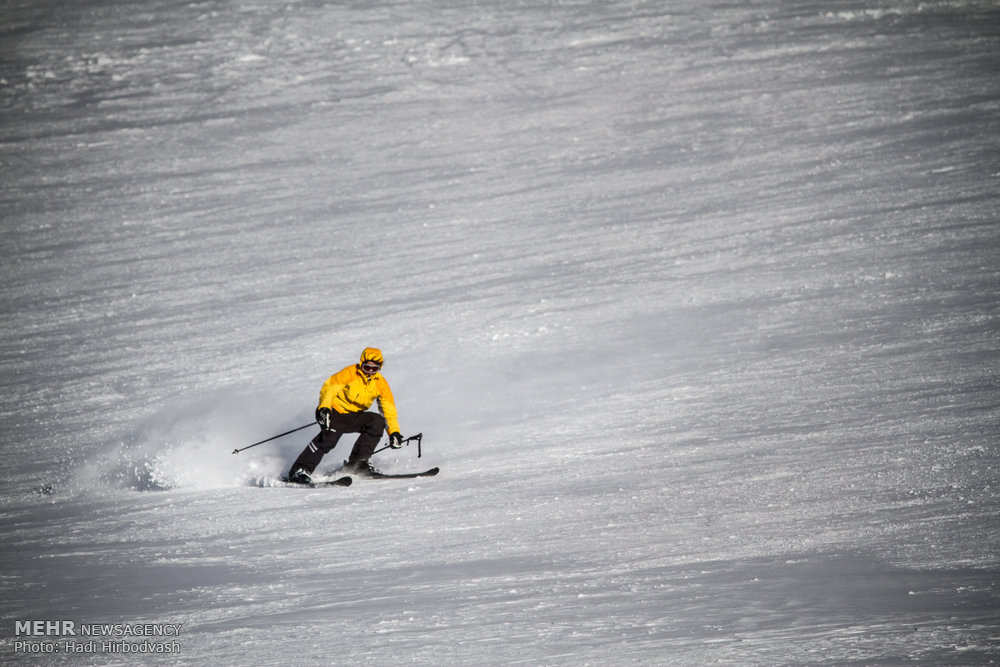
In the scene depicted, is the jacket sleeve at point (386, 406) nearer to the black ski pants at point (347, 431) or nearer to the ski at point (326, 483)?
the black ski pants at point (347, 431)

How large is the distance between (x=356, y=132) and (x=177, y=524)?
16.6m

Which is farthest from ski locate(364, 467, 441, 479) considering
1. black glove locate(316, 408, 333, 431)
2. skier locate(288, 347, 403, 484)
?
black glove locate(316, 408, 333, 431)

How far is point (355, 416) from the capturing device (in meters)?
8.24

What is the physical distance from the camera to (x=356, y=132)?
22.5m

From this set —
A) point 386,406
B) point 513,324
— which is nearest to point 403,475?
point 386,406

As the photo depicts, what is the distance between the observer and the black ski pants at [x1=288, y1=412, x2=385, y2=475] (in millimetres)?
8125

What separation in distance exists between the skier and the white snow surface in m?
0.42

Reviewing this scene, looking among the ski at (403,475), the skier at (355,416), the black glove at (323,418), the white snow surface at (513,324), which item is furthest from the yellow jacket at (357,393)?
the white snow surface at (513,324)

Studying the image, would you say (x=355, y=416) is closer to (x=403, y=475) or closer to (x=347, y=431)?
(x=347, y=431)

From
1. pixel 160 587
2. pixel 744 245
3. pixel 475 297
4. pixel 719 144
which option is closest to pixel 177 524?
pixel 160 587

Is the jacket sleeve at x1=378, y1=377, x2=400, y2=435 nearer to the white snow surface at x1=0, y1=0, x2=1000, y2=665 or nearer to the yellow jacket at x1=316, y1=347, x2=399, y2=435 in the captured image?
the yellow jacket at x1=316, y1=347, x2=399, y2=435

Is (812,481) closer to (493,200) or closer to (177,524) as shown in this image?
(177,524)

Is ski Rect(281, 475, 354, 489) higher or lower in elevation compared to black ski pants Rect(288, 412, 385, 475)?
lower

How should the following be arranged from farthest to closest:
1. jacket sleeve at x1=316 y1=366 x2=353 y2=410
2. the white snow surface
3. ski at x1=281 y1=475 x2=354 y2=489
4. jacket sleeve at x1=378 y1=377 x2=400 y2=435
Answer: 1. jacket sleeve at x1=378 y1=377 x2=400 y2=435
2. jacket sleeve at x1=316 y1=366 x2=353 y2=410
3. ski at x1=281 y1=475 x2=354 y2=489
4. the white snow surface
